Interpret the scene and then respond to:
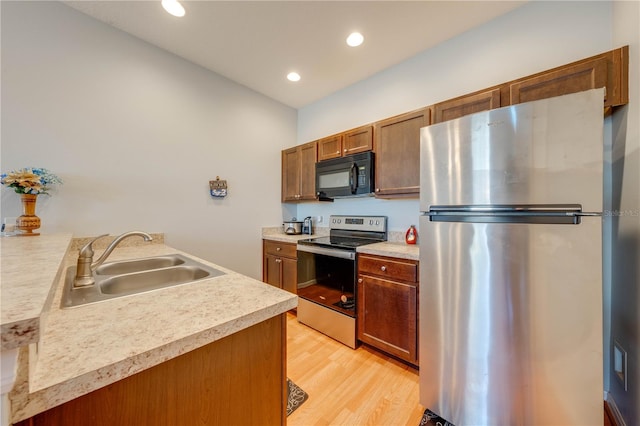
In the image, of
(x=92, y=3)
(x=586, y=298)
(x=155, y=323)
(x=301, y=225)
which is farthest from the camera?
(x=301, y=225)

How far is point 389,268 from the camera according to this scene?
1851mm

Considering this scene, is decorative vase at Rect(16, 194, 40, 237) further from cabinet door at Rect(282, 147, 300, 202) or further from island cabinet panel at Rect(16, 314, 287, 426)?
cabinet door at Rect(282, 147, 300, 202)

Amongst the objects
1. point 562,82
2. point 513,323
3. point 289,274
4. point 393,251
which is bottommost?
point 289,274

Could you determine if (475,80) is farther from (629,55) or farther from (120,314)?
(120,314)

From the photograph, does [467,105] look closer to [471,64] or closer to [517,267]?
[471,64]

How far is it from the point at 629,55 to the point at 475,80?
87 centimetres

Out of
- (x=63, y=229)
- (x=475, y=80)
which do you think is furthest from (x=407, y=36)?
(x=63, y=229)

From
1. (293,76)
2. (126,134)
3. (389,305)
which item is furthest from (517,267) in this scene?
(126,134)

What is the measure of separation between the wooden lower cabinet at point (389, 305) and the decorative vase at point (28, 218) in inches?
90.8

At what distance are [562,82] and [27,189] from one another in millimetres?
3375

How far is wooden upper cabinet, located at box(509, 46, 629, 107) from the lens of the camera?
4.16ft

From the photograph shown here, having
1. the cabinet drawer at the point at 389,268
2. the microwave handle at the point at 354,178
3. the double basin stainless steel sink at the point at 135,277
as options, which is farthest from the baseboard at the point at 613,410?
the double basin stainless steel sink at the point at 135,277

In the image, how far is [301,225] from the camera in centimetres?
321

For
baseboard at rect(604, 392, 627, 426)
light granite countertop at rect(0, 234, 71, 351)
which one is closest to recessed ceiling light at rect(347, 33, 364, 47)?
light granite countertop at rect(0, 234, 71, 351)
